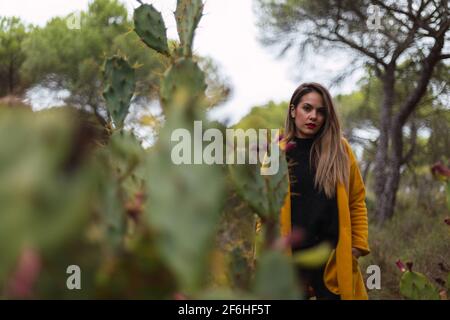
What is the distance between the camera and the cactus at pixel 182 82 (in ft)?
6.15

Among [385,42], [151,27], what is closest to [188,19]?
[151,27]

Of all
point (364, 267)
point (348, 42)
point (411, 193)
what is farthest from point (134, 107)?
point (364, 267)

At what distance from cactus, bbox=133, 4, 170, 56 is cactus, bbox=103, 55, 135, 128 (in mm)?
223

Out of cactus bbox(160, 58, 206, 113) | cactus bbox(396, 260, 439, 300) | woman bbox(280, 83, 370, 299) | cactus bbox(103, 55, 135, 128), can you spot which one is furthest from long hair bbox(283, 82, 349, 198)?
cactus bbox(160, 58, 206, 113)

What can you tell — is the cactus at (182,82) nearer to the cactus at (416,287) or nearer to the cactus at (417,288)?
the cactus at (416,287)

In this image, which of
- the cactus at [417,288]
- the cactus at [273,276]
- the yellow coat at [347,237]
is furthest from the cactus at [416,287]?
the cactus at [273,276]

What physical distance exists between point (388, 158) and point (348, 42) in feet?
6.60

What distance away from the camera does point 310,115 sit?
299cm

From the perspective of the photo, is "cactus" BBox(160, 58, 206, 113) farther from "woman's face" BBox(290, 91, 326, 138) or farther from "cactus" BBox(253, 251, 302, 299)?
"woman's face" BBox(290, 91, 326, 138)

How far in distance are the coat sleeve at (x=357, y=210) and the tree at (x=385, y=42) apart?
7143mm

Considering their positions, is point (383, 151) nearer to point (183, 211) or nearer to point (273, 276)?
point (273, 276)
